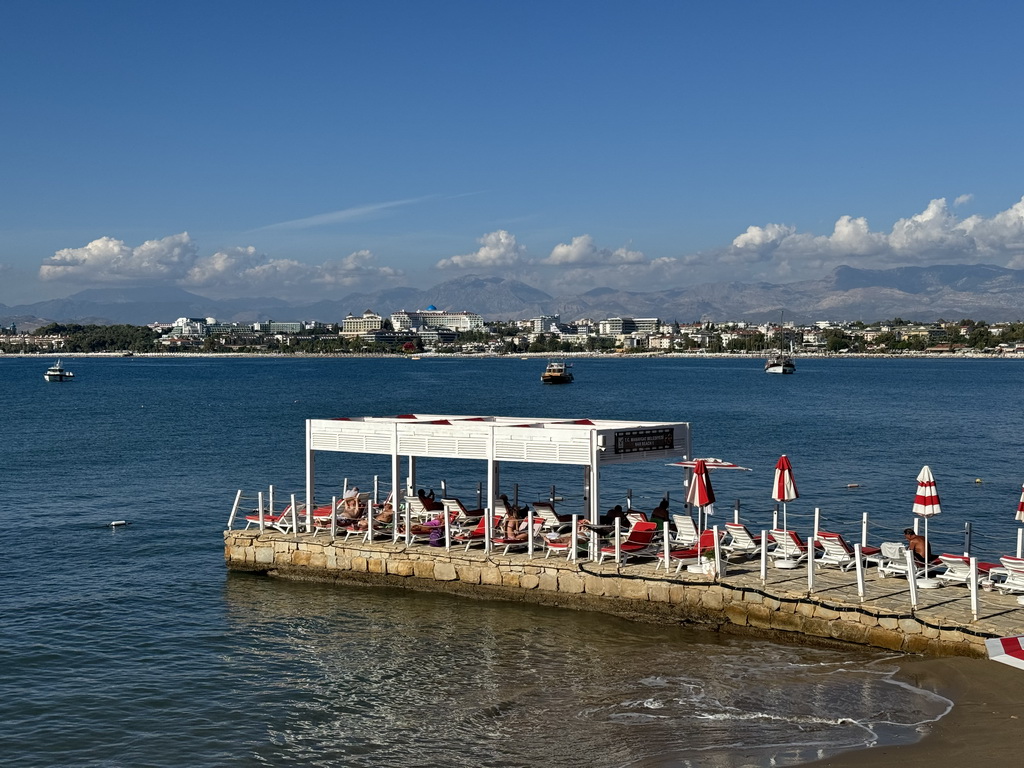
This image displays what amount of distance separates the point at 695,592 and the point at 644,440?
3333 mm

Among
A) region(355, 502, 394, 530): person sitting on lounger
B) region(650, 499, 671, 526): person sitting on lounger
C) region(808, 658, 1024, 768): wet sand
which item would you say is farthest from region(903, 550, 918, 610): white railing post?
region(355, 502, 394, 530): person sitting on lounger

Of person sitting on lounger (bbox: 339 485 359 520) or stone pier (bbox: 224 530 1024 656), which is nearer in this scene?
stone pier (bbox: 224 530 1024 656)

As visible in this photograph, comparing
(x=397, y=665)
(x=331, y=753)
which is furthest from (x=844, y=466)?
(x=331, y=753)

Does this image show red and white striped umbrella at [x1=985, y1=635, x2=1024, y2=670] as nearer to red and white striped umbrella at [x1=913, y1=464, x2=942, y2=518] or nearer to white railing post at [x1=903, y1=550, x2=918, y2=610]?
white railing post at [x1=903, y1=550, x2=918, y2=610]

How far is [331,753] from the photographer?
Answer: 13.0m

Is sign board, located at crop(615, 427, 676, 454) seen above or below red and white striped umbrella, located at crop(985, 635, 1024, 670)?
Answer: above

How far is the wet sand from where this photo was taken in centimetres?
1164

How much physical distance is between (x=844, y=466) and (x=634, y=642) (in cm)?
2833

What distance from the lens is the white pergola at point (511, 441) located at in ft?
61.4

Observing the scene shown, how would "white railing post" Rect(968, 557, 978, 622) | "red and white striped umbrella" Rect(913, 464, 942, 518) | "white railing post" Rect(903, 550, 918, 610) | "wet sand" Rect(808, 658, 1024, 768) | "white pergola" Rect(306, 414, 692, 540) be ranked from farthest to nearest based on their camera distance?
"white pergola" Rect(306, 414, 692, 540), "red and white striped umbrella" Rect(913, 464, 942, 518), "white railing post" Rect(903, 550, 918, 610), "white railing post" Rect(968, 557, 978, 622), "wet sand" Rect(808, 658, 1024, 768)

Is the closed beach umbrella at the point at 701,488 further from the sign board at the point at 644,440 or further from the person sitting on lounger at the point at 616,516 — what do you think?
the person sitting on lounger at the point at 616,516

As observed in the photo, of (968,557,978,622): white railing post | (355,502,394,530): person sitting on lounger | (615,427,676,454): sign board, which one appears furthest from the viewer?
(355,502,394,530): person sitting on lounger

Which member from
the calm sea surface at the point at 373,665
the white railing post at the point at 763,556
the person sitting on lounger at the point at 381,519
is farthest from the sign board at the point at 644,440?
the person sitting on lounger at the point at 381,519

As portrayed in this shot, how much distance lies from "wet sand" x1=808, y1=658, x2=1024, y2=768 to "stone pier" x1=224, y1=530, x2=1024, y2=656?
16.1 inches
